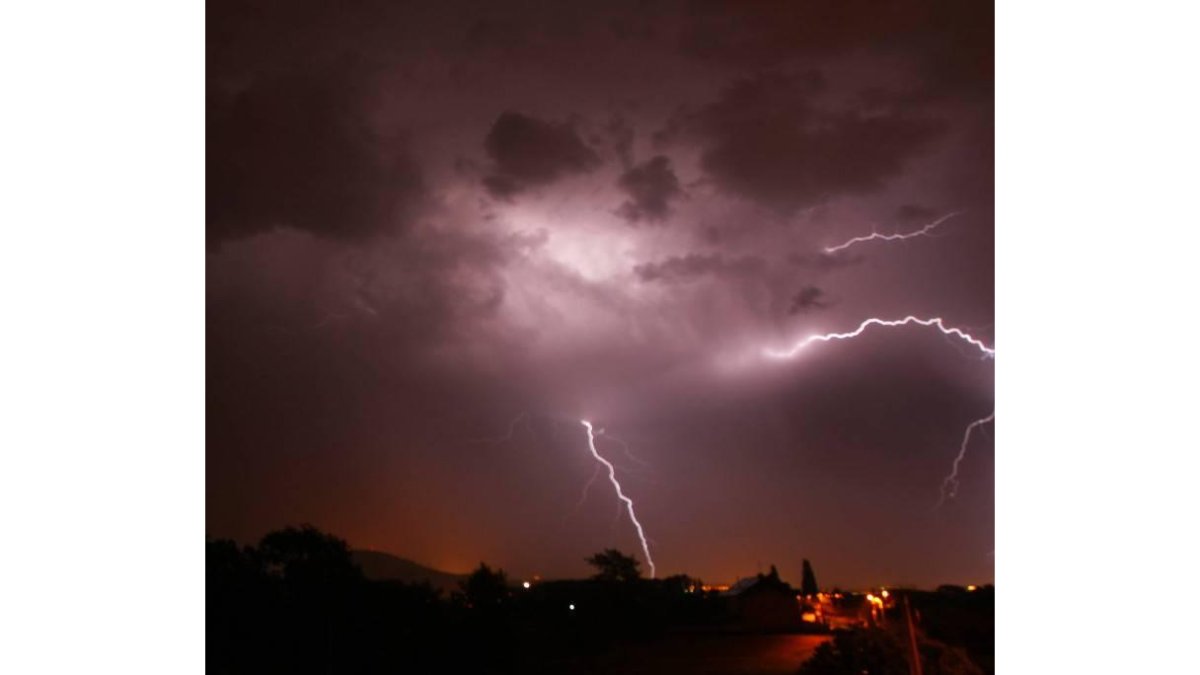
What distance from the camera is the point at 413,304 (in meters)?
3.21

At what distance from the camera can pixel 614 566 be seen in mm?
3184

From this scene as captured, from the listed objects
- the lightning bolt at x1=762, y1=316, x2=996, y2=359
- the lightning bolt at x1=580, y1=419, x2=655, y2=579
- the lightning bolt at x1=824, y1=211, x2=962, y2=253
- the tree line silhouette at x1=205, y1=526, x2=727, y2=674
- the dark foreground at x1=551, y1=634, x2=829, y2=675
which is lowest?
the dark foreground at x1=551, y1=634, x2=829, y2=675

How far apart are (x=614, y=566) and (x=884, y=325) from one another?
1300 millimetres

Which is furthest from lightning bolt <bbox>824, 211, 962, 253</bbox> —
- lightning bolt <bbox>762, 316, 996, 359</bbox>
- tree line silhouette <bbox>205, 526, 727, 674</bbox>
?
tree line silhouette <bbox>205, 526, 727, 674</bbox>

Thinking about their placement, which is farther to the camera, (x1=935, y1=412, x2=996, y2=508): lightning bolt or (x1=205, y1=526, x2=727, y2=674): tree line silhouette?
(x1=205, y1=526, x2=727, y2=674): tree line silhouette

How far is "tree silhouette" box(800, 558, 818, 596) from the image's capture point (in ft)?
10.2

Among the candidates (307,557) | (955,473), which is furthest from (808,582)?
(307,557)

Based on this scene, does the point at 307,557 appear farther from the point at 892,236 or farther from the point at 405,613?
the point at 892,236

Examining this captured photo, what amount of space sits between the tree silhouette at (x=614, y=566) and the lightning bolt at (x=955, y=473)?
1.11 metres

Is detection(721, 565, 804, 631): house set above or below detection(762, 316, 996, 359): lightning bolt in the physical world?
below

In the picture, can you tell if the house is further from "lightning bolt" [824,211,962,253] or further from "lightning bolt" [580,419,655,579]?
"lightning bolt" [824,211,962,253]

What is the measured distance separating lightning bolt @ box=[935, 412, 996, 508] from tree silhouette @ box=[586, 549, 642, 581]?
111 centimetres
